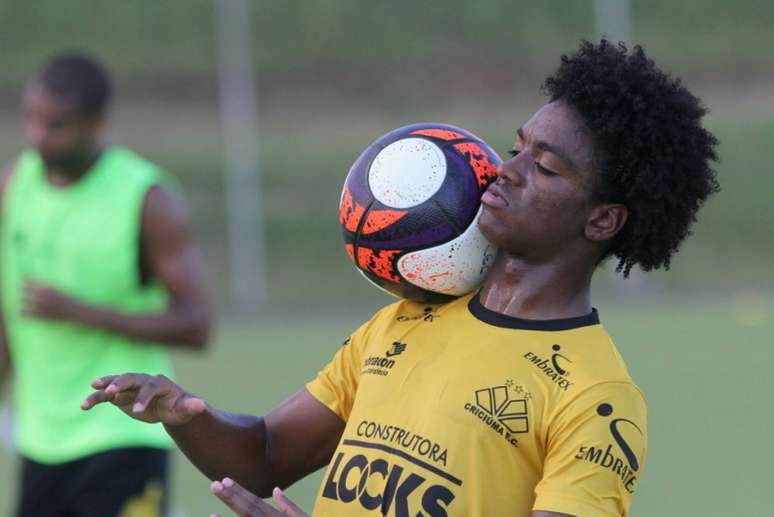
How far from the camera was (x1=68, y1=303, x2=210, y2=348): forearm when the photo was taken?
6086 millimetres

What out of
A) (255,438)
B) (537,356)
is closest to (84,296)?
(255,438)

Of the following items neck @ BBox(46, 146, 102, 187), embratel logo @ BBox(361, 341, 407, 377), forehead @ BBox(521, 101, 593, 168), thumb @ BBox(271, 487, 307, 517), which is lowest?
thumb @ BBox(271, 487, 307, 517)

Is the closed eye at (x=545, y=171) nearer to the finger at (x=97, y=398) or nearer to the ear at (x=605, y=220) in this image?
the ear at (x=605, y=220)

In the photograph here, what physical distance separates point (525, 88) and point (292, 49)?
3.37 meters

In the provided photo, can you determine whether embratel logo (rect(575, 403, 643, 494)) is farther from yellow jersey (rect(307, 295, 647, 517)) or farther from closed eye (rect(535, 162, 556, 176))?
closed eye (rect(535, 162, 556, 176))

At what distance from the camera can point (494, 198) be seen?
357 cm

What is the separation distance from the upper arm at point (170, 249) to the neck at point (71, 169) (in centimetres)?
35

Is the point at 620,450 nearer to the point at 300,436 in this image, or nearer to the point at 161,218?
the point at 300,436

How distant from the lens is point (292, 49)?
20422 mm

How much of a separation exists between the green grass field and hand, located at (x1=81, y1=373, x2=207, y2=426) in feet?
14.8

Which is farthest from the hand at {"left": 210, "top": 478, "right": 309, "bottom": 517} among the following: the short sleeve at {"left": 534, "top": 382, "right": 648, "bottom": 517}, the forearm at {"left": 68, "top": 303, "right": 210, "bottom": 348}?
the forearm at {"left": 68, "top": 303, "right": 210, "bottom": 348}

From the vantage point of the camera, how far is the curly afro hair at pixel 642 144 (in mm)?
3488

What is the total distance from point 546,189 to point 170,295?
10.3 feet

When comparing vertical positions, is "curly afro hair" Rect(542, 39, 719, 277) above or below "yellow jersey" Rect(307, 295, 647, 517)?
above
